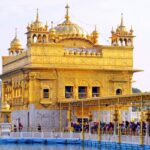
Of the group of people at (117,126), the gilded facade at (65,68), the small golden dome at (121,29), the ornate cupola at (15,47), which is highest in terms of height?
the small golden dome at (121,29)

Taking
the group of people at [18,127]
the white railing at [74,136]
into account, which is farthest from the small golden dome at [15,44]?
the white railing at [74,136]

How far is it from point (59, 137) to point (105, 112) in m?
7.61

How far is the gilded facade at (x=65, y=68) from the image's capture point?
46.8 meters

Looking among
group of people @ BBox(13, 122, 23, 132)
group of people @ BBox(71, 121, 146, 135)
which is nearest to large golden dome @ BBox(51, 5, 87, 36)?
group of people @ BBox(13, 122, 23, 132)

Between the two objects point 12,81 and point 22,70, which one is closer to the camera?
point 22,70

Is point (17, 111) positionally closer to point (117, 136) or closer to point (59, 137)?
point (59, 137)

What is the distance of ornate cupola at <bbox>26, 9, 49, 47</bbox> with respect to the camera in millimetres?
47969

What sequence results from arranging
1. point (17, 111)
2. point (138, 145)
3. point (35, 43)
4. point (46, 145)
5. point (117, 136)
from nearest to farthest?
1. point (138, 145)
2. point (117, 136)
3. point (46, 145)
4. point (35, 43)
5. point (17, 111)

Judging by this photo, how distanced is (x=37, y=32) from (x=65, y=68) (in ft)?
11.3

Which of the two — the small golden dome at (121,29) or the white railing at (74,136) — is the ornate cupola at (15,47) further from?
the white railing at (74,136)

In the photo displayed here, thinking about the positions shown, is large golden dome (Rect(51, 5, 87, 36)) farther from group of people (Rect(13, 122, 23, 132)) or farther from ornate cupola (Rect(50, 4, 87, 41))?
group of people (Rect(13, 122, 23, 132))

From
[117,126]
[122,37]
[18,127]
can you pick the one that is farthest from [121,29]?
[117,126]

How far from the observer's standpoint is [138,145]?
104 feet

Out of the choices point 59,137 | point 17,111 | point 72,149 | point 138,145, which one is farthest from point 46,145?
point 17,111
